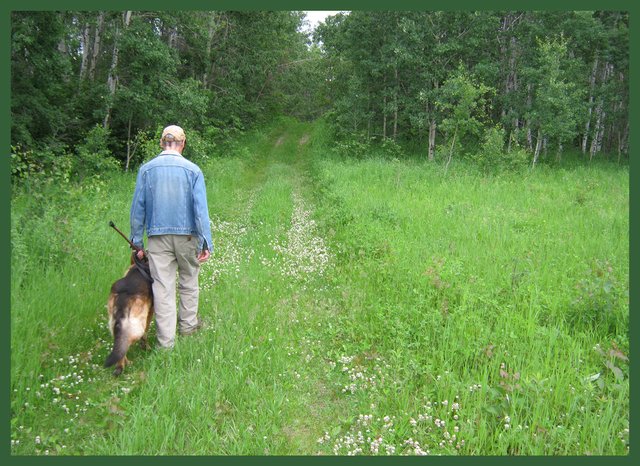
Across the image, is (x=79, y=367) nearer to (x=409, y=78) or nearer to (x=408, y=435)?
(x=408, y=435)

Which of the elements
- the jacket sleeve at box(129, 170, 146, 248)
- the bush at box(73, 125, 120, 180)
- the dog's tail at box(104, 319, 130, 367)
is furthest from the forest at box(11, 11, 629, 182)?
the dog's tail at box(104, 319, 130, 367)

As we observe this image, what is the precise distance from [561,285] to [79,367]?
5733mm

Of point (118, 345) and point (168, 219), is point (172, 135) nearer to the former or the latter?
point (168, 219)

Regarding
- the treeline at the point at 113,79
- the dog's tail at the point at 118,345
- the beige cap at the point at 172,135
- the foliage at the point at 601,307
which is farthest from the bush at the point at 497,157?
the dog's tail at the point at 118,345

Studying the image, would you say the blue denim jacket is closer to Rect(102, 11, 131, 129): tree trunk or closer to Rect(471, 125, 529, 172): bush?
Rect(102, 11, 131, 129): tree trunk

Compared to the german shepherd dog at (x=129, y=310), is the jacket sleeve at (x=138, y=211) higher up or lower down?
higher up

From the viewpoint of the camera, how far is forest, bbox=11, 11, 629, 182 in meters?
11.5

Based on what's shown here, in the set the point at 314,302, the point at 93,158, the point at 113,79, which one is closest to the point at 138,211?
the point at 314,302

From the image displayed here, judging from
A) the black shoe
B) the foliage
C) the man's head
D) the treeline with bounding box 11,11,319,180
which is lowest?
the black shoe

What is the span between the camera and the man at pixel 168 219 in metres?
4.22

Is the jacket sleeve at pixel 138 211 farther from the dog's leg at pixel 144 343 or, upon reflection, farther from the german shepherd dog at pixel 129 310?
the dog's leg at pixel 144 343

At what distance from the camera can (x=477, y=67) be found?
64.8 ft

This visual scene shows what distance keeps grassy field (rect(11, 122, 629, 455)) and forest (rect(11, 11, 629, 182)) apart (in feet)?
17.0

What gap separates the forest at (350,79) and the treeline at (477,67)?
78 mm
